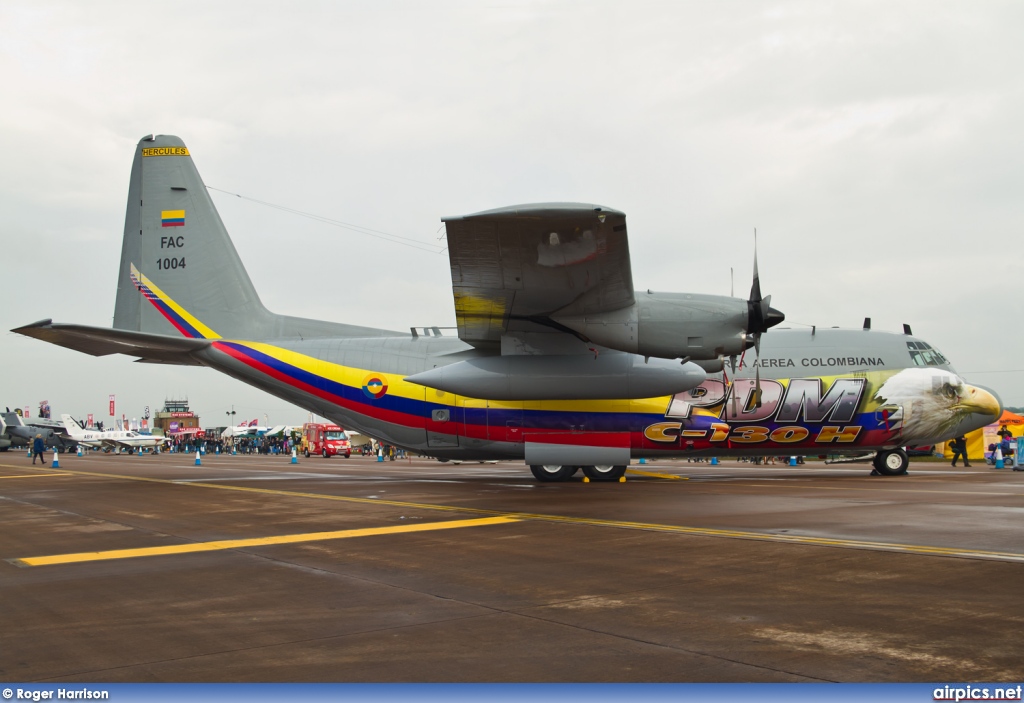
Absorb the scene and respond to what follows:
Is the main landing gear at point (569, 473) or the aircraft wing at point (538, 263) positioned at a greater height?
the aircraft wing at point (538, 263)

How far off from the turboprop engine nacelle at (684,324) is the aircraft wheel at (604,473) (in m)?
4.50

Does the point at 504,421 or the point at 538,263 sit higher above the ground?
the point at 538,263

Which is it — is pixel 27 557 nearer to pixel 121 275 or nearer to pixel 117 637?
pixel 117 637

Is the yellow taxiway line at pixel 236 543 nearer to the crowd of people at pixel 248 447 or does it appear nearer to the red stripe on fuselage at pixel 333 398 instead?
the red stripe on fuselage at pixel 333 398

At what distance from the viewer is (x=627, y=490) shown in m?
16.2

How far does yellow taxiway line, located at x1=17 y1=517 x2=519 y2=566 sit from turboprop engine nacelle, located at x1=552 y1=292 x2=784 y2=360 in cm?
589

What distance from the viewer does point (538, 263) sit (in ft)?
46.9

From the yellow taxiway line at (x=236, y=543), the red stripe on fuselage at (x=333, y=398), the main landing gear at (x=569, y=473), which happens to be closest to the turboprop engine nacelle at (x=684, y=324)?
the main landing gear at (x=569, y=473)

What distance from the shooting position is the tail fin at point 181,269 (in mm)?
20406

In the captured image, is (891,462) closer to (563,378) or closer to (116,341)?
(563,378)

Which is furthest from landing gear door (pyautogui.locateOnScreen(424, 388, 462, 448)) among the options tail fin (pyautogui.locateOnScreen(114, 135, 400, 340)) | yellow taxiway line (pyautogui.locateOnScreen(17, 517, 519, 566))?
yellow taxiway line (pyautogui.locateOnScreen(17, 517, 519, 566))

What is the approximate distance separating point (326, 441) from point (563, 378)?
134 ft

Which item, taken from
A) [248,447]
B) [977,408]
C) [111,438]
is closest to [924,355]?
[977,408]

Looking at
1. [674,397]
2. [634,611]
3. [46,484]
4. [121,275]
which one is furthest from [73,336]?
[634,611]
